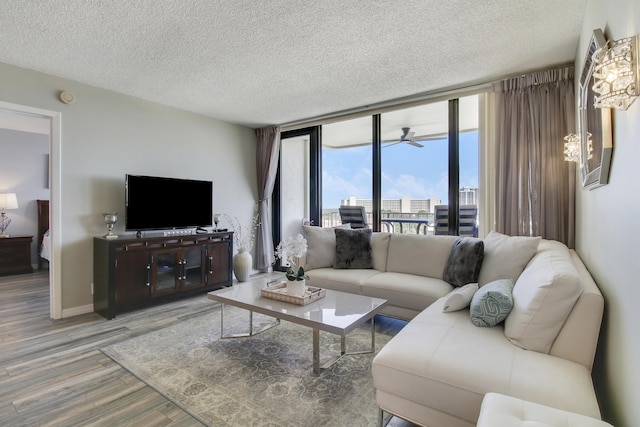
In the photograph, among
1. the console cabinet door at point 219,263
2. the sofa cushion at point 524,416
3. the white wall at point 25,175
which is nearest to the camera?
the sofa cushion at point 524,416

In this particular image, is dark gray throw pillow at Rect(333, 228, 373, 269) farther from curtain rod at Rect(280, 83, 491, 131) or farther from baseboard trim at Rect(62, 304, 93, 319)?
baseboard trim at Rect(62, 304, 93, 319)

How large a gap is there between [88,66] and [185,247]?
6.87ft

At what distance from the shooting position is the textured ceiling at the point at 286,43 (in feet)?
6.82

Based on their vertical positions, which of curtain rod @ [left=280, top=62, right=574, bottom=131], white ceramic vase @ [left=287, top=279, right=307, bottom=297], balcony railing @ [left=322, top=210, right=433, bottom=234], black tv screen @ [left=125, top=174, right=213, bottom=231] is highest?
curtain rod @ [left=280, top=62, right=574, bottom=131]

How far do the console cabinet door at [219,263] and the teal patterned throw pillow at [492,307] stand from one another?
10.7 ft

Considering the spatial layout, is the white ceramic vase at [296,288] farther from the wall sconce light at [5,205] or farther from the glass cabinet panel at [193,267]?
the wall sconce light at [5,205]

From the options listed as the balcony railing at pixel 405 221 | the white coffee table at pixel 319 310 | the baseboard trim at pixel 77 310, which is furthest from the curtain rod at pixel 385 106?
the baseboard trim at pixel 77 310

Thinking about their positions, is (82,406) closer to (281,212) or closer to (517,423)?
(517,423)

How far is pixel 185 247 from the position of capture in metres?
3.84

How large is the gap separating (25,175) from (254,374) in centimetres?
618

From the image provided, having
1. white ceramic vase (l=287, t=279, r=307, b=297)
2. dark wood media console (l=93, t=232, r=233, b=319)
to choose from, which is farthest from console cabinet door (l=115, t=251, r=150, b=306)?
white ceramic vase (l=287, t=279, r=307, b=297)

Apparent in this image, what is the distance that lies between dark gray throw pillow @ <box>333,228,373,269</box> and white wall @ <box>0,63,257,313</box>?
7.00 feet

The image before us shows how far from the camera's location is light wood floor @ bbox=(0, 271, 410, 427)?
1.73 m

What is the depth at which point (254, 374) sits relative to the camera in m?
2.16
